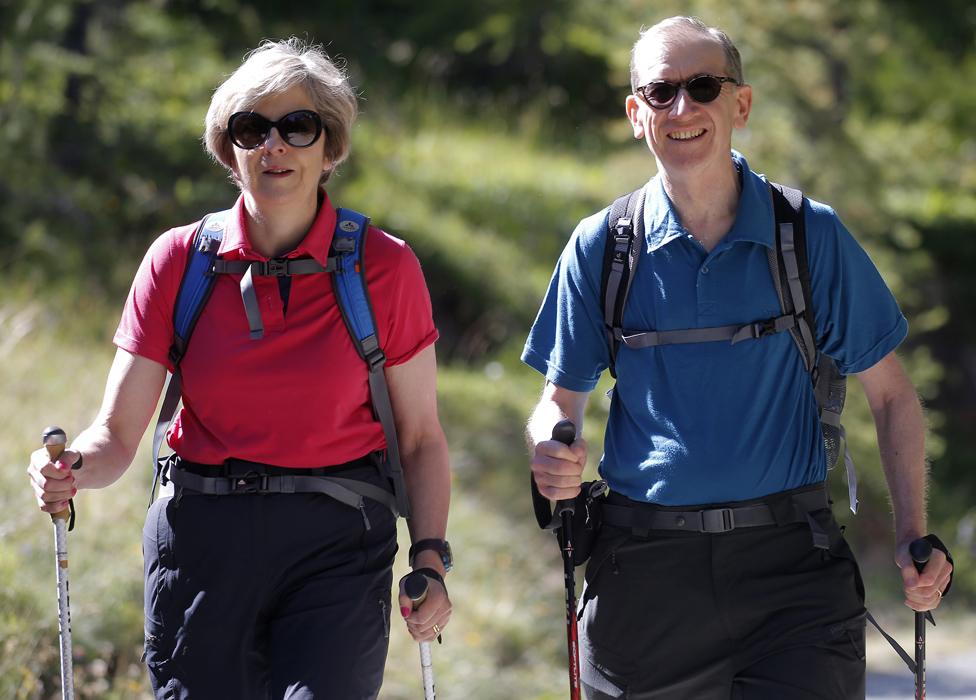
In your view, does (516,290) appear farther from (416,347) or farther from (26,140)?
(416,347)

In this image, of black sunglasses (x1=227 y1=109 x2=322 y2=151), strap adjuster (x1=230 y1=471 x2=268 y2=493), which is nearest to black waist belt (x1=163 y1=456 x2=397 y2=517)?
strap adjuster (x1=230 y1=471 x2=268 y2=493)

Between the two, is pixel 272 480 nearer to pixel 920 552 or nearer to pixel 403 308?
pixel 403 308

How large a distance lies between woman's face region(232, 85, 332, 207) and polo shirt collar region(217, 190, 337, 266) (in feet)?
0.21

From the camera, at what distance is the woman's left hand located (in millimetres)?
3254

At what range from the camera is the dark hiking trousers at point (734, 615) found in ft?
10.5

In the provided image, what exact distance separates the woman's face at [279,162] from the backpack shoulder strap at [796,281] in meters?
1.18

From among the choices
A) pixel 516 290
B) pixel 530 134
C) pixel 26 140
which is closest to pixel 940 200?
pixel 530 134

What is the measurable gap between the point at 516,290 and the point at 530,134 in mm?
4816

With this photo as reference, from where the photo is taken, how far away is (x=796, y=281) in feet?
10.7

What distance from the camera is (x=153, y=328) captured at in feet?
11.0

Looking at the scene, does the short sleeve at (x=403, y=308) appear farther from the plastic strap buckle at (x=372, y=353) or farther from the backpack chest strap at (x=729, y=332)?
the backpack chest strap at (x=729, y=332)

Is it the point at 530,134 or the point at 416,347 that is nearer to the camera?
the point at 416,347

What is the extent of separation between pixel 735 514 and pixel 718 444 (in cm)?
17

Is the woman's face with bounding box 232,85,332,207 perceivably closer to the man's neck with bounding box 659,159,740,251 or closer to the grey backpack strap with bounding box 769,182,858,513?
the man's neck with bounding box 659,159,740,251
